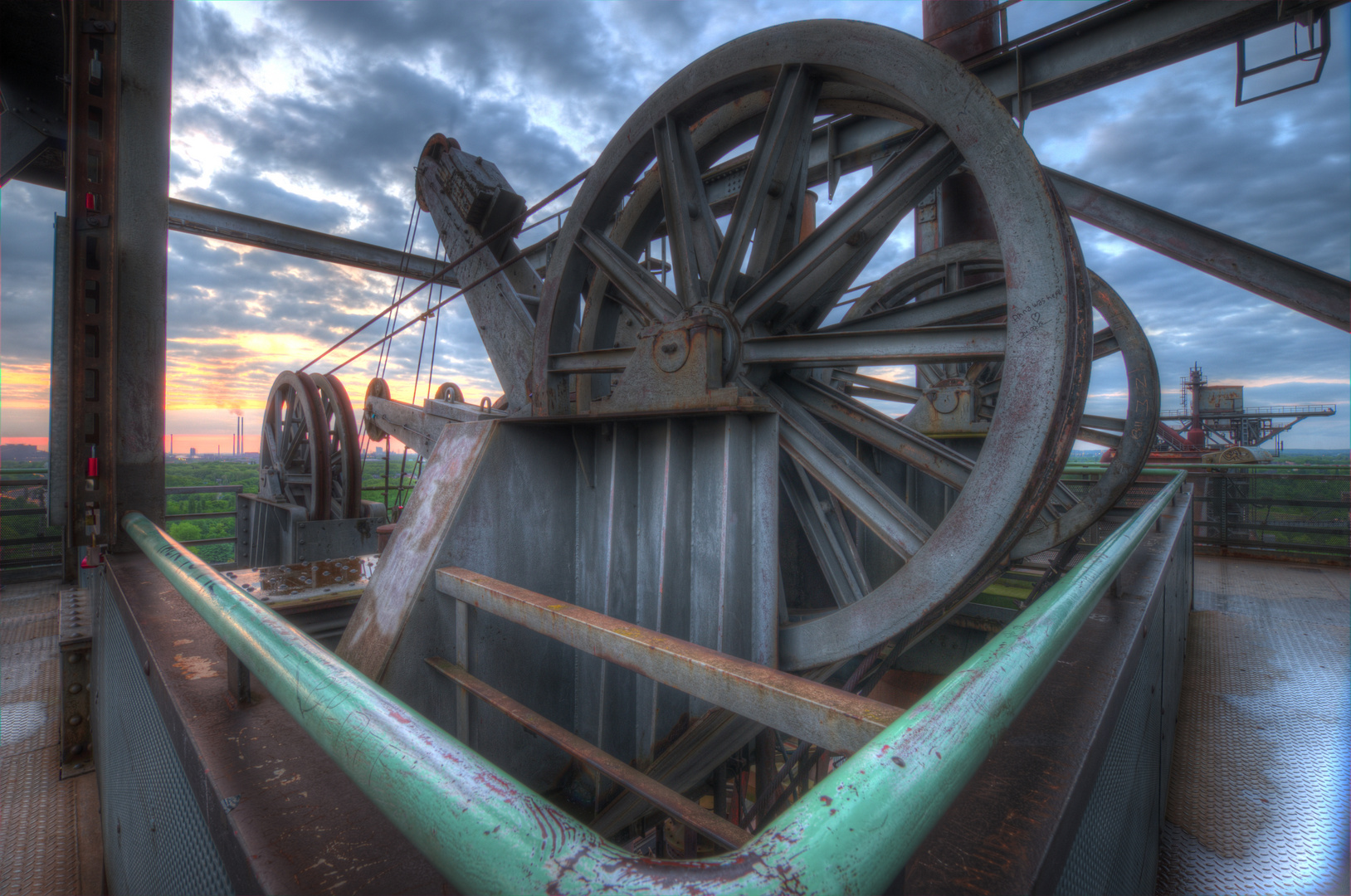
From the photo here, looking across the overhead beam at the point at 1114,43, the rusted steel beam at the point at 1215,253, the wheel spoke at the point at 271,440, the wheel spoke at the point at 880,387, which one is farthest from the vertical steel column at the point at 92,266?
the rusted steel beam at the point at 1215,253

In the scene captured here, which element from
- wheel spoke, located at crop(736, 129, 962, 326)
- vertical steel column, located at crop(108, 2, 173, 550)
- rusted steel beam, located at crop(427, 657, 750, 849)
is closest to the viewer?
rusted steel beam, located at crop(427, 657, 750, 849)

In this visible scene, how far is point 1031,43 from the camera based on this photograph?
185 inches

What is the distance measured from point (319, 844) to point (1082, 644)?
211 centimetres

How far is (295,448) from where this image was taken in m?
8.28

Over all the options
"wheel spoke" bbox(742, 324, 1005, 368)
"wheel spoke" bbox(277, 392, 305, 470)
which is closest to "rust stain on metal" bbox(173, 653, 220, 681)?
"wheel spoke" bbox(742, 324, 1005, 368)

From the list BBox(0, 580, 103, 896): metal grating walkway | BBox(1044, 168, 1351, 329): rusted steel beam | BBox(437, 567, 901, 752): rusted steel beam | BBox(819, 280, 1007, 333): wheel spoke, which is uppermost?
BBox(1044, 168, 1351, 329): rusted steel beam

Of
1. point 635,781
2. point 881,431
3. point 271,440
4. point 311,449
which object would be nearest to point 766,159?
point 881,431

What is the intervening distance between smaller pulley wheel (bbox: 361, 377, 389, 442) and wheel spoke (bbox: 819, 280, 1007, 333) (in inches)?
213

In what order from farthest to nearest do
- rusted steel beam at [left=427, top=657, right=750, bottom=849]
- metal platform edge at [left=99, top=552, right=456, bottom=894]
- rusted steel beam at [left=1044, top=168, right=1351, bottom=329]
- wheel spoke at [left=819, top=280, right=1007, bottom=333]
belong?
1. rusted steel beam at [left=1044, top=168, right=1351, bottom=329]
2. wheel spoke at [left=819, top=280, right=1007, bottom=333]
3. rusted steel beam at [left=427, top=657, right=750, bottom=849]
4. metal platform edge at [left=99, top=552, right=456, bottom=894]

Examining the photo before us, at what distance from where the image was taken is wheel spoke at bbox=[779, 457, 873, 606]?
3609mm

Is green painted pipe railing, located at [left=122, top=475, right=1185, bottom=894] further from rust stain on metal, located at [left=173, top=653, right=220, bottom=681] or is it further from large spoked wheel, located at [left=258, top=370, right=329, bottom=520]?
large spoked wheel, located at [left=258, top=370, right=329, bottom=520]

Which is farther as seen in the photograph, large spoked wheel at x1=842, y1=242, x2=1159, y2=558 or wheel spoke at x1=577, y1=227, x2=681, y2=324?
wheel spoke at x1=577, y1=227, x2=681, y2=324

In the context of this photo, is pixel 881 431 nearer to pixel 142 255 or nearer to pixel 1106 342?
pixel 1106 342

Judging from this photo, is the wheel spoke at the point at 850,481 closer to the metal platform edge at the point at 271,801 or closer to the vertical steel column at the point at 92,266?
the metal platform edge at the point at 271,801
